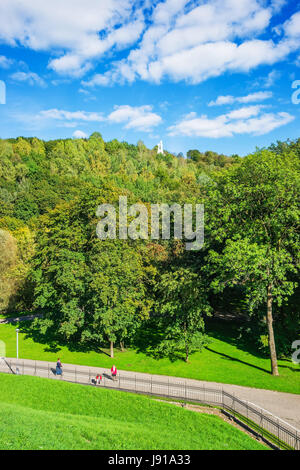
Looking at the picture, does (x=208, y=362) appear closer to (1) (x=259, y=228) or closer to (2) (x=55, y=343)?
(1) (x=259, y=228)

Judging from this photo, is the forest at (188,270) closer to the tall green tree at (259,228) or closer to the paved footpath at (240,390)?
the tall green tree at (259,228)

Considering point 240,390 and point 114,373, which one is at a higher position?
point 114,373

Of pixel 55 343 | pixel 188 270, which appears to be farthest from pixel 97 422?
pixel 55 343

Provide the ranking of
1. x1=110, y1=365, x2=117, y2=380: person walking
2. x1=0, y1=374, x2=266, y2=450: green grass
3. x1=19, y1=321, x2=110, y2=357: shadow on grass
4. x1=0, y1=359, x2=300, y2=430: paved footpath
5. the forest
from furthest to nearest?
x1=19, y1=321, x2=110, y2=357: shadow on grass, the forest, x1=110, y1=365, x2=117, y2=380: person walking, x1=0, y1=359, x2=300, y2=430: paved footpath, x1=0, y1=374, x2=266, y2=450: green grass

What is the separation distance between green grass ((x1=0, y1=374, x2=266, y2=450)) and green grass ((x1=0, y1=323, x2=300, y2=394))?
19.4ft

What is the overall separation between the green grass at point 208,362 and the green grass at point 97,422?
5.90 metres

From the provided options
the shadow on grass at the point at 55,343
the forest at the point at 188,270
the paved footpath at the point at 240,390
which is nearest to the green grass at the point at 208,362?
the shadow on grass at the point at 55,343

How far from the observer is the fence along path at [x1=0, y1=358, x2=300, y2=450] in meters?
15.8

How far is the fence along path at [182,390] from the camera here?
1585cm

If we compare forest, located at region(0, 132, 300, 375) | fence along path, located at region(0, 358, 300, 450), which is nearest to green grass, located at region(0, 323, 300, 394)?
forest, located at region(0, 132, 300, 375)

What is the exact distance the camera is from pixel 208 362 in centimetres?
2680

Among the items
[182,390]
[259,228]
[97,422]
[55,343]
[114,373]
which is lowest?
[55,343]

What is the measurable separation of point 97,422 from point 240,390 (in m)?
10.5

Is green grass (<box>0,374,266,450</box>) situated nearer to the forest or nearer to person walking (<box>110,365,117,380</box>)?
person walking (<box>110,365,117,380</box>)
